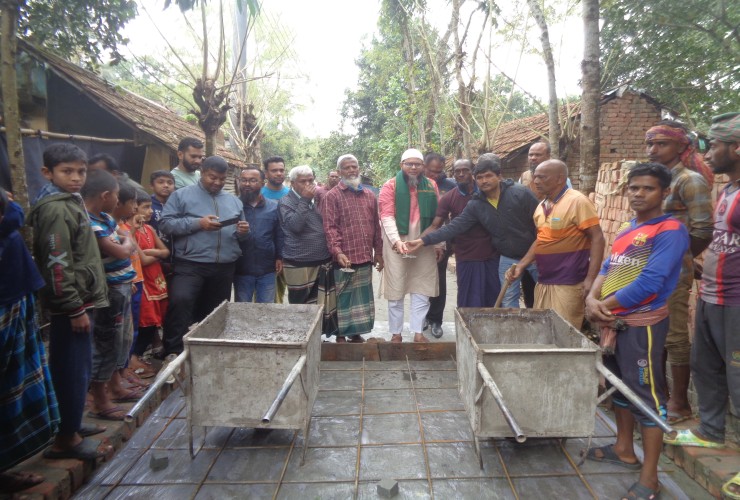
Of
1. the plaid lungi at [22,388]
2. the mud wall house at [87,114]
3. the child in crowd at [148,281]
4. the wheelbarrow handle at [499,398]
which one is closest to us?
the wheelbarrow handle at [499,398]

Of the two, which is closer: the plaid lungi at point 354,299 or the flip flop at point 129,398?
the flip flop at point 129,398

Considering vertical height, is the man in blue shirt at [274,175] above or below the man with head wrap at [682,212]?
above

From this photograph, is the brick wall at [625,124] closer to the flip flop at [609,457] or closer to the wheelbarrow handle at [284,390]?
the flip flop at [609,457]

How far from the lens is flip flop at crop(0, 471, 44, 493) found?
7.42 feet

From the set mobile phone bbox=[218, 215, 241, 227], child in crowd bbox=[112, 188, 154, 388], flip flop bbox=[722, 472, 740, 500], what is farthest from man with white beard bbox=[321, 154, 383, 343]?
flip flop bbox=[722, 472, 740, 500]

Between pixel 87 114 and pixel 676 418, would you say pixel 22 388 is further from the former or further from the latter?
pixel 87 114

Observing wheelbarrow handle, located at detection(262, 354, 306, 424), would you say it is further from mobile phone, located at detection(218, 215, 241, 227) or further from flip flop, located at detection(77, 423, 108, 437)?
mobile phone, located at detection(218, 215, 241, 227)

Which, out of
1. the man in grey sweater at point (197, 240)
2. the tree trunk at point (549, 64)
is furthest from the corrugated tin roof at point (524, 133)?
the man in grey sweater at point (197, 240)

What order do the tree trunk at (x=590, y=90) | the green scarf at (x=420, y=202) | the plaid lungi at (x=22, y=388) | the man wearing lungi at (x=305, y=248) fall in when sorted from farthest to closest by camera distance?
the tree trunk at (x=590, y=90) → the green scarf at (x=420, y=202) → the man wearing lungi at (x=305, y=248) → the plaid lungi at (x=22, y=388)

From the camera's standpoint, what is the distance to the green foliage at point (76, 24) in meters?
4.95

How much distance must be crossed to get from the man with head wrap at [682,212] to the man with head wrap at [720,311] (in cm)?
20

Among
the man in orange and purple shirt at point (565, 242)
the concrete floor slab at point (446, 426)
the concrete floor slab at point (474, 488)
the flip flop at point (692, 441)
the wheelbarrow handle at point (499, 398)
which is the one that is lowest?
the concrete floor slab at point (474, 488)

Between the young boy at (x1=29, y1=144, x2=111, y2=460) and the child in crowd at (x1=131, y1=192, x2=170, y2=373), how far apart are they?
1213 mm

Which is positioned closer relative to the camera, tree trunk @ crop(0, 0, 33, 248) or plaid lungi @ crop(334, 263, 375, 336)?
tree trunk @ crop(0, 0, 33, 248)
